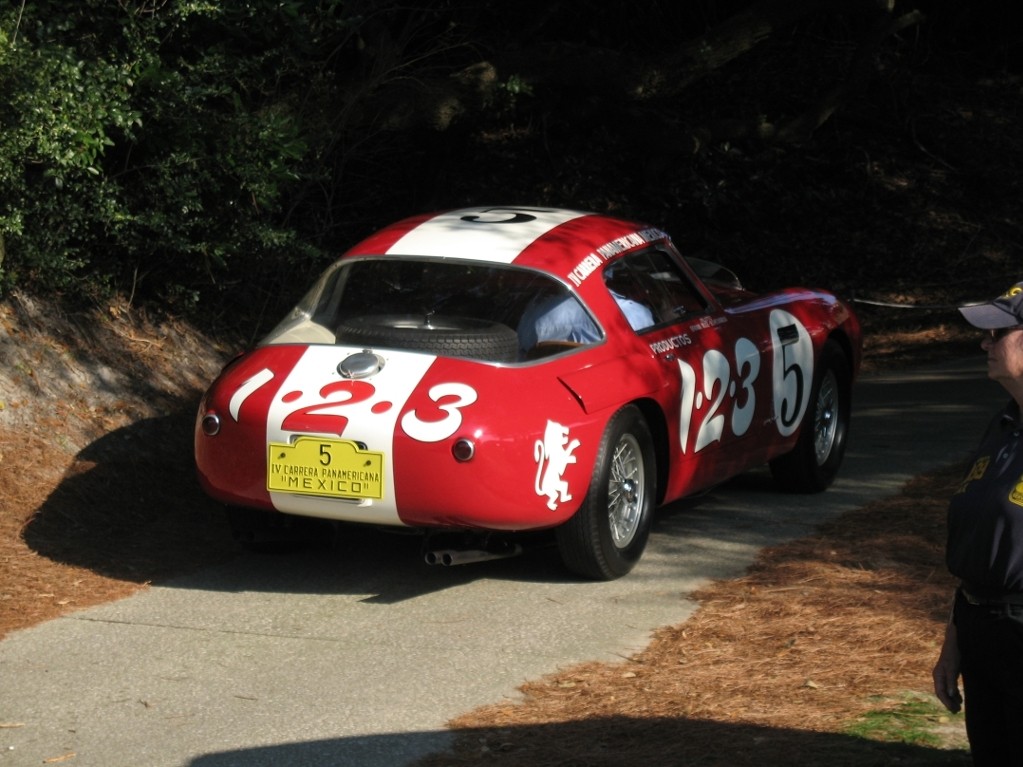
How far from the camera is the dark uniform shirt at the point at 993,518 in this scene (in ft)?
11.1

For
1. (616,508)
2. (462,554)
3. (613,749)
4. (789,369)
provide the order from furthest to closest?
(789,369) → (616,508) → (462,554) → (613,749)

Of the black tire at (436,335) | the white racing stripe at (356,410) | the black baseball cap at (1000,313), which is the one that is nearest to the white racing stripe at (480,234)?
the black tire at (436,335)

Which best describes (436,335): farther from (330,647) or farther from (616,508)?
(330,647)

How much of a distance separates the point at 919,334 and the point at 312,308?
30.4 feet

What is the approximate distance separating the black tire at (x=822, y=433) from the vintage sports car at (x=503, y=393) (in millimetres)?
208

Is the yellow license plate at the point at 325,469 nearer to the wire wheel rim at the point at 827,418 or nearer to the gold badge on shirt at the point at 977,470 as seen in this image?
the gold badge on shirt at the point at 977,470

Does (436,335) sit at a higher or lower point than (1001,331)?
lower

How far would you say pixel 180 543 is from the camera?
7.61 m

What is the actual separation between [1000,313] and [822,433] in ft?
17.5

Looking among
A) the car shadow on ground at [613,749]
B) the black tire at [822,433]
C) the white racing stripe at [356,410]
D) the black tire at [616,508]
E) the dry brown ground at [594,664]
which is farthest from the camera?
the black tire at [822,433]

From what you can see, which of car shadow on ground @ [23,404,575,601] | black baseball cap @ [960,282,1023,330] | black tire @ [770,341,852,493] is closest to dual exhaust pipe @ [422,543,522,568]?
car shadow on ground @ [23,404,575,601]

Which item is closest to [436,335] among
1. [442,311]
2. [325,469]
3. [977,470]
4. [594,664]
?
[442,311]

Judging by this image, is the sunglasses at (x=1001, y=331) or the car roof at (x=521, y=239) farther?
the car roof at (x=521, y=239)

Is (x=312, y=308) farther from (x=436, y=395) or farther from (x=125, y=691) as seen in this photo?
(x=125, y=691)
